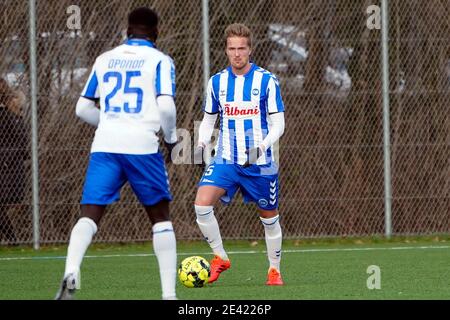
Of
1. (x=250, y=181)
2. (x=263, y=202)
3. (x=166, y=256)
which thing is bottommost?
(x=166, y=256)

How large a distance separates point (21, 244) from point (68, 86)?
1876mm

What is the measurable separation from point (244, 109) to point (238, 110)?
53mm

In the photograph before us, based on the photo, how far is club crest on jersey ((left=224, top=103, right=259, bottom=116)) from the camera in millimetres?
9734

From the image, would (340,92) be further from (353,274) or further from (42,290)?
(42,290)

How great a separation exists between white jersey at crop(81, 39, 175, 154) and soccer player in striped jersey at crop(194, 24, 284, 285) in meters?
2.20

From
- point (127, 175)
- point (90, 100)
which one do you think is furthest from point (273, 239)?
point (90, 100)

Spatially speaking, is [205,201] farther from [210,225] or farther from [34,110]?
[34,110]

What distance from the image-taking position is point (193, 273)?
9.29m

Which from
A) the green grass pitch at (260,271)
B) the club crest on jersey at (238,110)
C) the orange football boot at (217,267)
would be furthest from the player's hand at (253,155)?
the green grass pitch at (260,271)

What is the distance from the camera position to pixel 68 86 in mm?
13773
